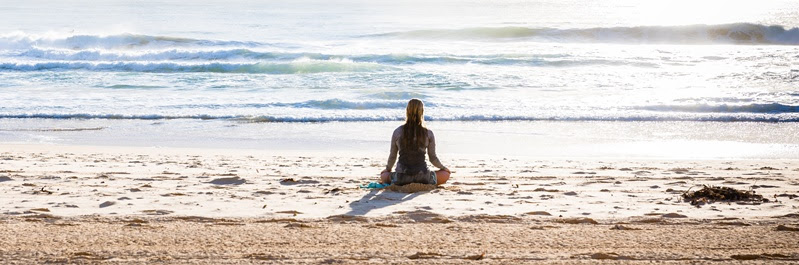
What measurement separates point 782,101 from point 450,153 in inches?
318

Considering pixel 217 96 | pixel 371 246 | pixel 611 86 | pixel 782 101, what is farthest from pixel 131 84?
pixel 371 246

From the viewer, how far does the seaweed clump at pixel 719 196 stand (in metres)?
5.38

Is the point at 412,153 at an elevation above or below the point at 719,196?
above

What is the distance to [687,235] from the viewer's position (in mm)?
4273

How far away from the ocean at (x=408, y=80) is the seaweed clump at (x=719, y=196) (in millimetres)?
3558

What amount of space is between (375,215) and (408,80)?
13.9 m

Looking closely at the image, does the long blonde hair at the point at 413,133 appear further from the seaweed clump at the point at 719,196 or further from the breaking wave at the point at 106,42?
the breaking wave at the point at 106,42

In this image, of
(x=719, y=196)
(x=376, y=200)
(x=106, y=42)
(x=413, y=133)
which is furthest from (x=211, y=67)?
(x=719, y=196)

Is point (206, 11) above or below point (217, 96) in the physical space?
above

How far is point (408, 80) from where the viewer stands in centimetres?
1872

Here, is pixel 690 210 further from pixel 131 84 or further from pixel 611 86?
pixel 131 84

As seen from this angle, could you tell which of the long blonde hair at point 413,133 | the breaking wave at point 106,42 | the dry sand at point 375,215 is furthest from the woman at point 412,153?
the breaking wave at point 106,42

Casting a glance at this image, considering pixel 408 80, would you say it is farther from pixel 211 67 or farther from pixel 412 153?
pixel 412 153

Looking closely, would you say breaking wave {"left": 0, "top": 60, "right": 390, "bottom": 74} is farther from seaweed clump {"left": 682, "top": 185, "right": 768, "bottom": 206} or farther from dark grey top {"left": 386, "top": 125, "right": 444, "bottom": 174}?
seaweed clump {"left": 682, "top": 185, "right": 768, "bottom": 206}
